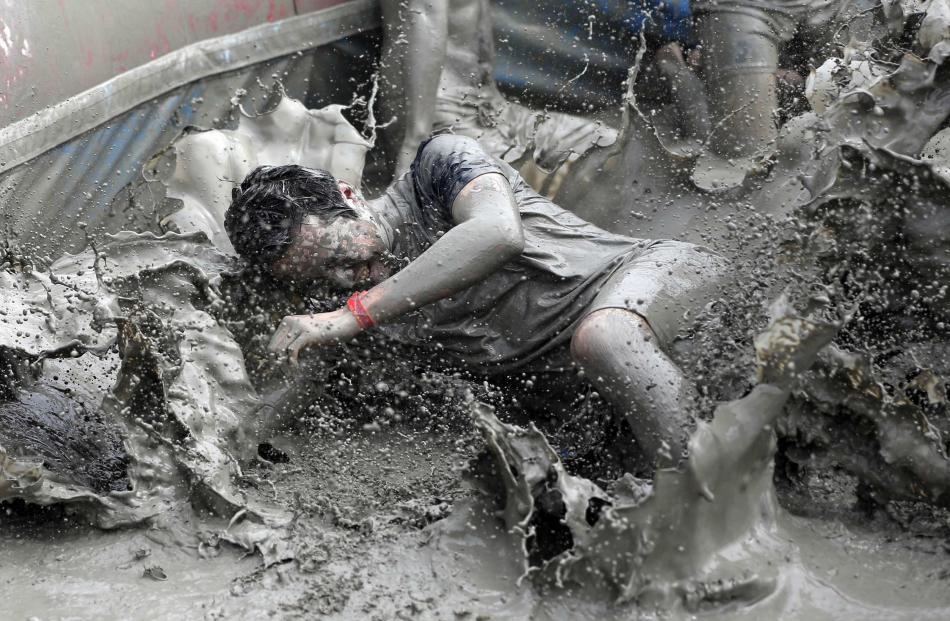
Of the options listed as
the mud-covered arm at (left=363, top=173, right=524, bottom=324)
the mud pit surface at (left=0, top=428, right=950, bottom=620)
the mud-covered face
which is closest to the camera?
the mud pit surface at (left=0, top=428, right=950, bottom=620)

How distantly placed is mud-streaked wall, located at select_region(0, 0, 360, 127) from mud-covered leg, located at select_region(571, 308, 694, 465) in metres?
2.67

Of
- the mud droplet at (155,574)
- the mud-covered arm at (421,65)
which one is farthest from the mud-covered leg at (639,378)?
the mud-covered arm at (421,65)

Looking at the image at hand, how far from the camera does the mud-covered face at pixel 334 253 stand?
331 cm

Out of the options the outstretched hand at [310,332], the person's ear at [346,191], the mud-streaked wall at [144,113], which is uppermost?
the person's ear at [346,191]

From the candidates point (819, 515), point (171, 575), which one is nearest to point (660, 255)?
point (819, 515)

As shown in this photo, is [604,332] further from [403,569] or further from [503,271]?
[403,569]

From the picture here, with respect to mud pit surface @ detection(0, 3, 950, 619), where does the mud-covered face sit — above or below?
above

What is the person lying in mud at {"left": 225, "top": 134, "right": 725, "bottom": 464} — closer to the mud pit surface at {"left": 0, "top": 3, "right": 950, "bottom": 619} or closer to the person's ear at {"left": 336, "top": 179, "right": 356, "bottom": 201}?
the person's ear at {"left": 336, "top": 179, "right": 356, "bottom": 201}

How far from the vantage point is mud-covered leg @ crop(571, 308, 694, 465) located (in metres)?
2.87

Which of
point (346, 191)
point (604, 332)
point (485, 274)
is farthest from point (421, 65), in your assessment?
point (604, 332)

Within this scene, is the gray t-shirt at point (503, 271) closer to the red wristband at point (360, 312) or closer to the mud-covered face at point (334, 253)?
the mud-covered face at point (334, 253)

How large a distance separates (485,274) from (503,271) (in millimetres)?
259

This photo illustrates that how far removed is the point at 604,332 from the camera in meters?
3.02

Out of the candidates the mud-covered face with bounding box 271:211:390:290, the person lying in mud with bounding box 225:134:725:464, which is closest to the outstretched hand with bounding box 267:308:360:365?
the person lying in mud with bounding box 225:134:725:464
